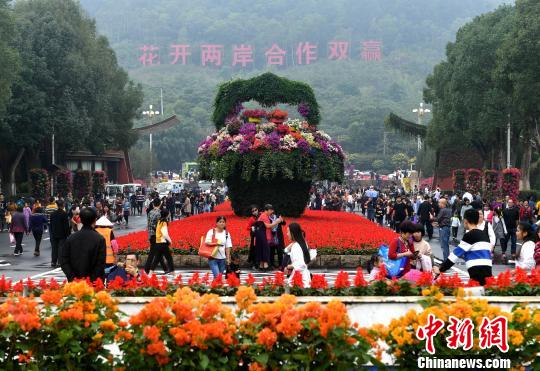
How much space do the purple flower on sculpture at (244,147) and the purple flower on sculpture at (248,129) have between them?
65 cm

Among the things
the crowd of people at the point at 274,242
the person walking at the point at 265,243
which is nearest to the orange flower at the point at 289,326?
the crowd of people at the point at 274,242

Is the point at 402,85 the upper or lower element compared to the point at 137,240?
upper

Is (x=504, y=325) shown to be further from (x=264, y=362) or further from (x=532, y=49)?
(x=532, y=49)

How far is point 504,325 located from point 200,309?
2.27 m

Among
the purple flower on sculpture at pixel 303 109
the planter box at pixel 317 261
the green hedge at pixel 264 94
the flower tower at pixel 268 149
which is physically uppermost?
the green hedge at pixel 264 94

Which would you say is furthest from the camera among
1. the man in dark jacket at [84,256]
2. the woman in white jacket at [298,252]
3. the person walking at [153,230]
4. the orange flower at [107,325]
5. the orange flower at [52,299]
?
the person walking at [153,230]

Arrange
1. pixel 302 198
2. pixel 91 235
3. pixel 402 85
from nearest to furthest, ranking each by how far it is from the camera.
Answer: pixel 91 235 → pixel 302 198 → pixel 402 85

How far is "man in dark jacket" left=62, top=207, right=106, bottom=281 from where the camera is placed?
33.0 feet

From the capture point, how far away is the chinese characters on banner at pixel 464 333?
6668 mm

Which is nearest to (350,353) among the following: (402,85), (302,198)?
(302,198)

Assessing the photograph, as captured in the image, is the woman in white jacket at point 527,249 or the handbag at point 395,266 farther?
the woman in white jacket at point 527,249

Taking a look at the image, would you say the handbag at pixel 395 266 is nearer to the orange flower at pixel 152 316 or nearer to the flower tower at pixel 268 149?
the orange flower at pixel 152 316

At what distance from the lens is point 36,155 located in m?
59.7

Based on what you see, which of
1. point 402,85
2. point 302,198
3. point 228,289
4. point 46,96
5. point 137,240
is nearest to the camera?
point 228,289
